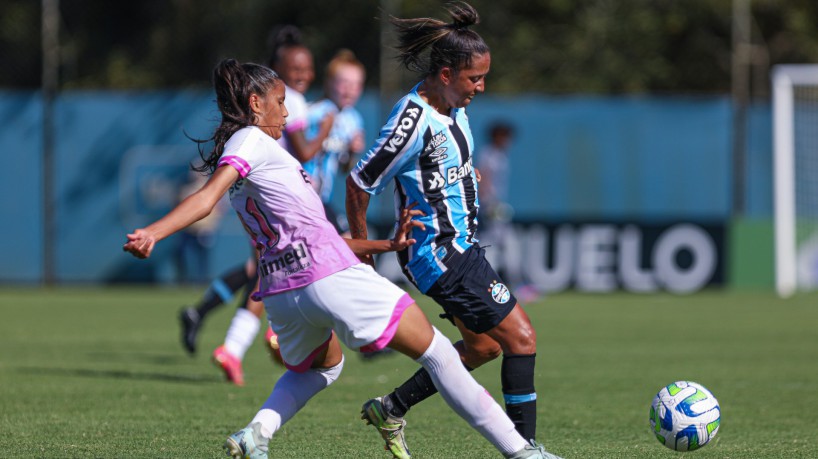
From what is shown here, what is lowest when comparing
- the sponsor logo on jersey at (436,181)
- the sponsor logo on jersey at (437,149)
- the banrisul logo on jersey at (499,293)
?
the banrisul logo on jersey at (499,293)

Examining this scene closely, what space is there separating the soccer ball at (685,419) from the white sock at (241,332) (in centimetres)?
353

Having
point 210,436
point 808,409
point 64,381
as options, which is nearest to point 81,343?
point 64,381

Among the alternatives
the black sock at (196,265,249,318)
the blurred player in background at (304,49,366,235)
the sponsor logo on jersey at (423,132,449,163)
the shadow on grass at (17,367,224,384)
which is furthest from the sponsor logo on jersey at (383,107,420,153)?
the black sock at (196,265,249,318)

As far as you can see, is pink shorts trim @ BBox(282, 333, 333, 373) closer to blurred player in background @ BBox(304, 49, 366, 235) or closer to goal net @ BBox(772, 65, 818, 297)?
blurred player in background @ BBox(304, 49, 366, 235)

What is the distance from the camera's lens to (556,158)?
19.4 m

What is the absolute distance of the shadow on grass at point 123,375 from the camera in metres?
8.70

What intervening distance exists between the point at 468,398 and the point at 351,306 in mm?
596

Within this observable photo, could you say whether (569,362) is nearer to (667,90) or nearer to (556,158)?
(556,158)

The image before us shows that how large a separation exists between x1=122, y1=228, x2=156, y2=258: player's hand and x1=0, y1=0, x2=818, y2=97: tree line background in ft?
55.8

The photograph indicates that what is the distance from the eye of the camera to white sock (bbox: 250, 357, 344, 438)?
5035 millimetres

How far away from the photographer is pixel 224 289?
934 cm

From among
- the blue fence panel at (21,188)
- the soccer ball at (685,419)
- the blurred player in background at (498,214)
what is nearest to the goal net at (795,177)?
the blurred player in background at (498,214)

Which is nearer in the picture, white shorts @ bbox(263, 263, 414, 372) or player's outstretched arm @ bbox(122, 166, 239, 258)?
player's outstretched arm @ bbox(122, 166, 239, 258)

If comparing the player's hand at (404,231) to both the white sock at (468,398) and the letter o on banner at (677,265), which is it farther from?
the letter o on banner at (677,265)
